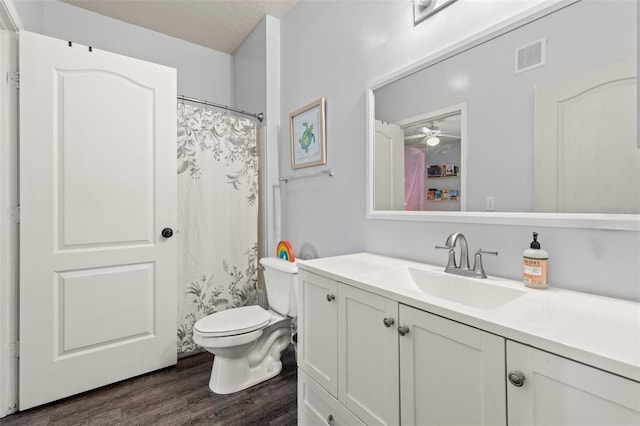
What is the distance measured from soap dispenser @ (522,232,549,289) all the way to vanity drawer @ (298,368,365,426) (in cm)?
74

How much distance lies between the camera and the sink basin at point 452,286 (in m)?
1.01

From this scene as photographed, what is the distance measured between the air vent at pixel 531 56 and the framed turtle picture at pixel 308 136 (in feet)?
3.67

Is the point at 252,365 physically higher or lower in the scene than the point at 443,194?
lower

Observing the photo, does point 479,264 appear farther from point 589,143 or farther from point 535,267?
point 589,143

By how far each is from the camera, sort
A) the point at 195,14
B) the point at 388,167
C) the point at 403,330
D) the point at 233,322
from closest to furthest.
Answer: the point at 403,330 → the point at 388,167 → the point at 233,322 → the point at 195,14

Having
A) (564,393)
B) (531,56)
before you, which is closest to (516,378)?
(564,393)

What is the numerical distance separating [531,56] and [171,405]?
2265 millimetres

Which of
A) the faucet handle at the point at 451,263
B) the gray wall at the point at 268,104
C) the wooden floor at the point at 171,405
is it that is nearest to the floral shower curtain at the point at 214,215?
the gray wall at the point at 268,104

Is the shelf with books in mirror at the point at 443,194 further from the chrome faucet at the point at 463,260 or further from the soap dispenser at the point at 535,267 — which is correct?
the soap dispenser at the point at 535,267

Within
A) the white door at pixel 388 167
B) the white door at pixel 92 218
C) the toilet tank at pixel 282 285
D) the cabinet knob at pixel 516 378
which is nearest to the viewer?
the cabinet knob at pixel 516 378

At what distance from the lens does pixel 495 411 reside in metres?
0.72

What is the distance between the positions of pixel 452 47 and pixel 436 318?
107 centimetres

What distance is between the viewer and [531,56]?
3.44 ft

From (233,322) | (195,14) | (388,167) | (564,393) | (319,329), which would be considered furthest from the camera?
(195,14)
